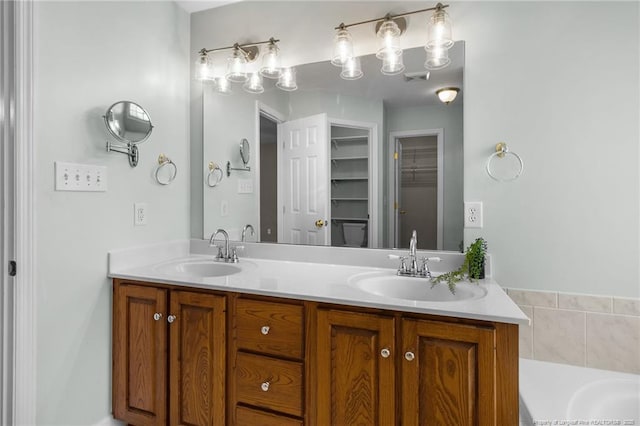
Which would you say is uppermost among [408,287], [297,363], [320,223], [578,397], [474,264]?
[320,223]

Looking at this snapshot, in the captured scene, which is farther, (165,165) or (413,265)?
(165,165)

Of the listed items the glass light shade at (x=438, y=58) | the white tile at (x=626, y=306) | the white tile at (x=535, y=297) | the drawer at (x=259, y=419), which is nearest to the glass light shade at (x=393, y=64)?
the glass light shade at (x=438, y=58)

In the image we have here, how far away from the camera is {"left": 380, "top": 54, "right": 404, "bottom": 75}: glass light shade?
5.67 ft

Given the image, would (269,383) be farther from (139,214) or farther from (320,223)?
(139,214)

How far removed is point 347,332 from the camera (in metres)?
1.25

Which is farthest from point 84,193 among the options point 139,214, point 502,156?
point 502,156

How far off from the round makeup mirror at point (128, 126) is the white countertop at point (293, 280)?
0.52 meters

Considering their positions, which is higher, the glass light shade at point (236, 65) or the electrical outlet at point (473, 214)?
the glass light shade at point (236, 65)

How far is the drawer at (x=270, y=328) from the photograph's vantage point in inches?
52.0

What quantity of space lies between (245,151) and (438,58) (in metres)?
1.20

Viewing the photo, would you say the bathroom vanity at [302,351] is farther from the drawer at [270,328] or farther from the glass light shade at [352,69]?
the glass light shade at [352,69]

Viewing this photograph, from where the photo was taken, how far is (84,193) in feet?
5.11

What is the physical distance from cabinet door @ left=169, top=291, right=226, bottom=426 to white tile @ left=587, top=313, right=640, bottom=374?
1.59m

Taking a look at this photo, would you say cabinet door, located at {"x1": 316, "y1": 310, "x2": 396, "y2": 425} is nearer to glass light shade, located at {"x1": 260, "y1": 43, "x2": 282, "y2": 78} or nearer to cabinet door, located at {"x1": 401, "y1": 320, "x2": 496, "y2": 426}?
cabinet door, located at {"x1": 401, "y1": 320, "x2": 496, "y2": 426}
